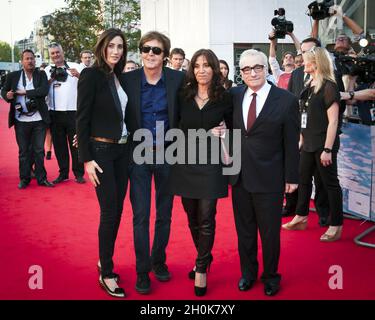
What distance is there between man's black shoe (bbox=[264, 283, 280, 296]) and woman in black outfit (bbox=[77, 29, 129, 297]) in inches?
41.3

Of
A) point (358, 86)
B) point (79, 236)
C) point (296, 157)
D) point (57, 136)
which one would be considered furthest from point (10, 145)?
point (296, 157)

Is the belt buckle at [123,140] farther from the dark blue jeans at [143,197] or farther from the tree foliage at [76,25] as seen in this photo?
the tree foliage at [76,25]

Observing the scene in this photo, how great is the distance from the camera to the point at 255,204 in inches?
142

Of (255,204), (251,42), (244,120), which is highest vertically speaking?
(251,42)

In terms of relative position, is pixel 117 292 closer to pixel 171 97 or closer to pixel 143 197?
pixel 143 197

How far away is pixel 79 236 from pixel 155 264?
132 cm

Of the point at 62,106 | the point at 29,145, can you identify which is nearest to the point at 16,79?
the point at 62,106

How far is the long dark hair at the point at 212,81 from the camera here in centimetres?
340

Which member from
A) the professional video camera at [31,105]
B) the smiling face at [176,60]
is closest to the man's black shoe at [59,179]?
the professional video camera at [31,105]

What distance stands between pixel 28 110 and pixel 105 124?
437cm

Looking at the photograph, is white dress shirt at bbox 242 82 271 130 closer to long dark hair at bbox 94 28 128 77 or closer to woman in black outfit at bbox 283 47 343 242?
long dark hair at bbox 94 28 128 77

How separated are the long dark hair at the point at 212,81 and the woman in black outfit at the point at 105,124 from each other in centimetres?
47

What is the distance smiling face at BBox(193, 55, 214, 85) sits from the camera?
133 inches

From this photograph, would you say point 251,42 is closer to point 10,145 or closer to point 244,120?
point 10,145
